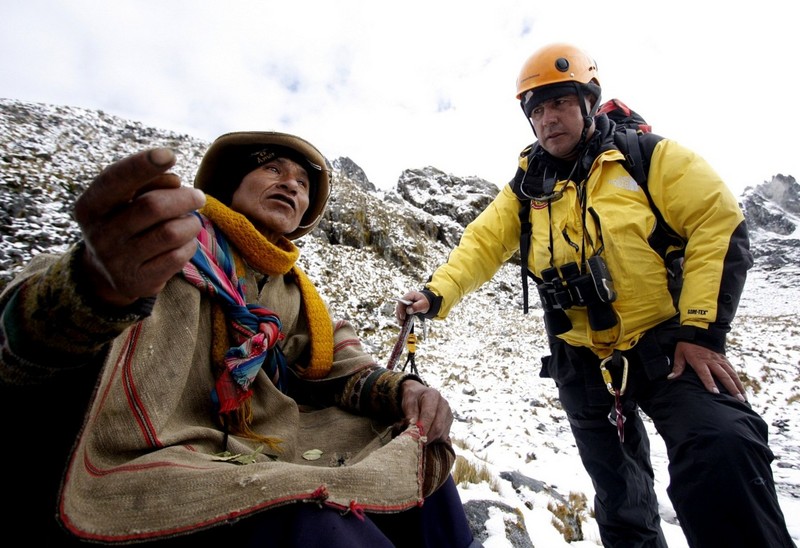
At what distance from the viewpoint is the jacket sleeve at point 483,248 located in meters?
3.05

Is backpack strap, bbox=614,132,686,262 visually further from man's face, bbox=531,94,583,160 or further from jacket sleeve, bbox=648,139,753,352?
man's face, bbox=531,94,583,160

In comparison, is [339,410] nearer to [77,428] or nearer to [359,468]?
[359,468]

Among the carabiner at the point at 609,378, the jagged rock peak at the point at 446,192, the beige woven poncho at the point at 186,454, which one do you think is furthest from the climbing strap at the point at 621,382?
the jagged rock peak at the point at 446,192

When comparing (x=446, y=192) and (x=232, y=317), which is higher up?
(x=446, y=192)

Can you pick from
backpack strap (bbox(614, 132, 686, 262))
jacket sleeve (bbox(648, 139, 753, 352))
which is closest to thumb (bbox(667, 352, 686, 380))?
jacket sleeve (bbox(648, 139, 753, 352))

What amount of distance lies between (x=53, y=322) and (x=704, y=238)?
9.55ft

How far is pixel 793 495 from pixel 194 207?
563 centimetres

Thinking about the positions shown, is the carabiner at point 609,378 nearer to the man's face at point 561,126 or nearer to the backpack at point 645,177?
the backpack at point 645,177

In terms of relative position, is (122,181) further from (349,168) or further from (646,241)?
(349,168)

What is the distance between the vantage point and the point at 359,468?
4.05 feet

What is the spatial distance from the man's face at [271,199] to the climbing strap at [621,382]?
2.18 m

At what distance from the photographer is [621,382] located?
2.37 meters

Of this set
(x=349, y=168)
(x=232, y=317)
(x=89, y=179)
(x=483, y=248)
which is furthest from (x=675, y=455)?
(x=349, y=168)

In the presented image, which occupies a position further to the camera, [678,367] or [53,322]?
[678,367]
